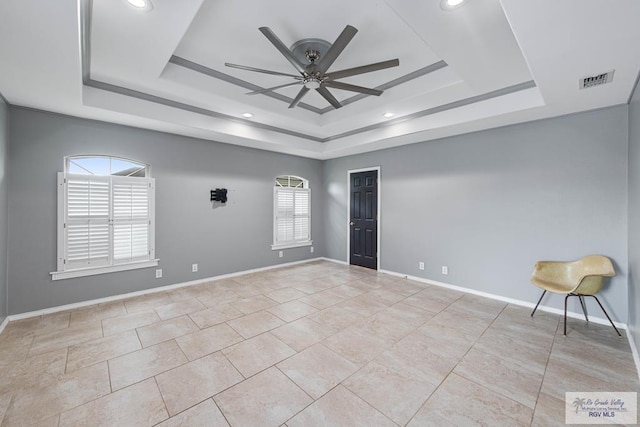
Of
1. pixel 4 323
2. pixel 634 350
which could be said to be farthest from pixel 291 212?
pixel 634 350

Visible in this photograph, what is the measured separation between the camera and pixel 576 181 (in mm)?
3270

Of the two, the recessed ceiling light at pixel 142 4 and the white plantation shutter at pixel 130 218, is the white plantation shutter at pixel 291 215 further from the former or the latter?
the recessed ceiling light at pixel 142 4

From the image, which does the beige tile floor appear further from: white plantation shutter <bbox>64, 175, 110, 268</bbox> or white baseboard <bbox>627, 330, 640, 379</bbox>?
white plantation shutter <bbox>64, 175, 110, 268</bbox>

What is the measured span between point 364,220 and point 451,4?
14.1 ft

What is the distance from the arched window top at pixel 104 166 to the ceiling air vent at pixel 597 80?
5497 mm

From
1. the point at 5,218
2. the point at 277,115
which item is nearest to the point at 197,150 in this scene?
the point at 277,115

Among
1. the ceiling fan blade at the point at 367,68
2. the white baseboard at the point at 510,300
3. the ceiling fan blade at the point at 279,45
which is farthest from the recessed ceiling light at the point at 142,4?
the white baseboard at the point at 510,300

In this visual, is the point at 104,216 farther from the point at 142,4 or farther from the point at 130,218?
the point at 142,4

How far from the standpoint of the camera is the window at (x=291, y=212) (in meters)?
5.80

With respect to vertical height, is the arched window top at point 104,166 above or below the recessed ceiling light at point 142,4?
below

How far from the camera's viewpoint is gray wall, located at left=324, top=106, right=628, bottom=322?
3.08m

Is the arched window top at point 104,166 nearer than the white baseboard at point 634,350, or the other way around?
the white baseboard at point 634,350

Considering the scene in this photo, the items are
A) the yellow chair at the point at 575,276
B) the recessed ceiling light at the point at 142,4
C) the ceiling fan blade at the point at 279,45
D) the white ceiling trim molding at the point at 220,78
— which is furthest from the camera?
the yellow chair at the point at 575,276

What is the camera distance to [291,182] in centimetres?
620
